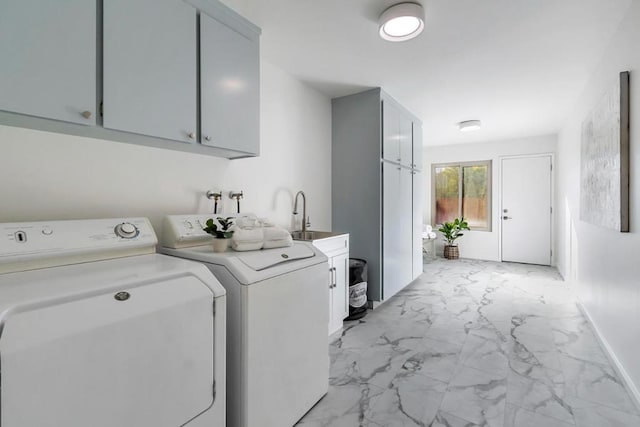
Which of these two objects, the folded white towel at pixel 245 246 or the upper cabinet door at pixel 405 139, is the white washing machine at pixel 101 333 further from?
the upper cabinet door at pixel 405 139

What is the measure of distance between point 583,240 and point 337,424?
328 cm

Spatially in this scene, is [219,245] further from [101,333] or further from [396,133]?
[396,133]

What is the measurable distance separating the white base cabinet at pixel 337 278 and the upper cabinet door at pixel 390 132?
1.14m

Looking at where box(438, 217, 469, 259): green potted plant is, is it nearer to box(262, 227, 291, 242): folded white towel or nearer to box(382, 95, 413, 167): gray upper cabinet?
box(382, 95, 413, 167): gray upper cabinet

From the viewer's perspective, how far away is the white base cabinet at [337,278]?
99.6 inches

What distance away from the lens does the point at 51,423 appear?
77 centimetres

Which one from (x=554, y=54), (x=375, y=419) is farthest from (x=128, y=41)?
(x=554, y=54)

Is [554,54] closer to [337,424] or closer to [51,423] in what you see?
[337,424]

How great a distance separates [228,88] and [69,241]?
3.78ft

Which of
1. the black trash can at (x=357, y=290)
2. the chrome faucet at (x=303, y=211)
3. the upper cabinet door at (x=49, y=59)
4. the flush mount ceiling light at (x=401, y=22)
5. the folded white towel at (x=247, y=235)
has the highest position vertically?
the flush mount ceiling light at (x=401, y=22)

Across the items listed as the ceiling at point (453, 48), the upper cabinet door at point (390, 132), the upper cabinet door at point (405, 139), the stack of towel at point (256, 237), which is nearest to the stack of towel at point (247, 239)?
the stack of towel at point (256, 237)

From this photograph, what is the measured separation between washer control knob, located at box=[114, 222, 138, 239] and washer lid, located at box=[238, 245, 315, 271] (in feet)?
1.74

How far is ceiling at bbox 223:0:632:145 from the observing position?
1.86 metres

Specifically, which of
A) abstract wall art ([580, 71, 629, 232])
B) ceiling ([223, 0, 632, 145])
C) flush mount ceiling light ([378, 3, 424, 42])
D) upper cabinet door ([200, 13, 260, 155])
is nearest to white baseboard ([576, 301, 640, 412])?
abstract wall art ([580, 71, 629, 232])
